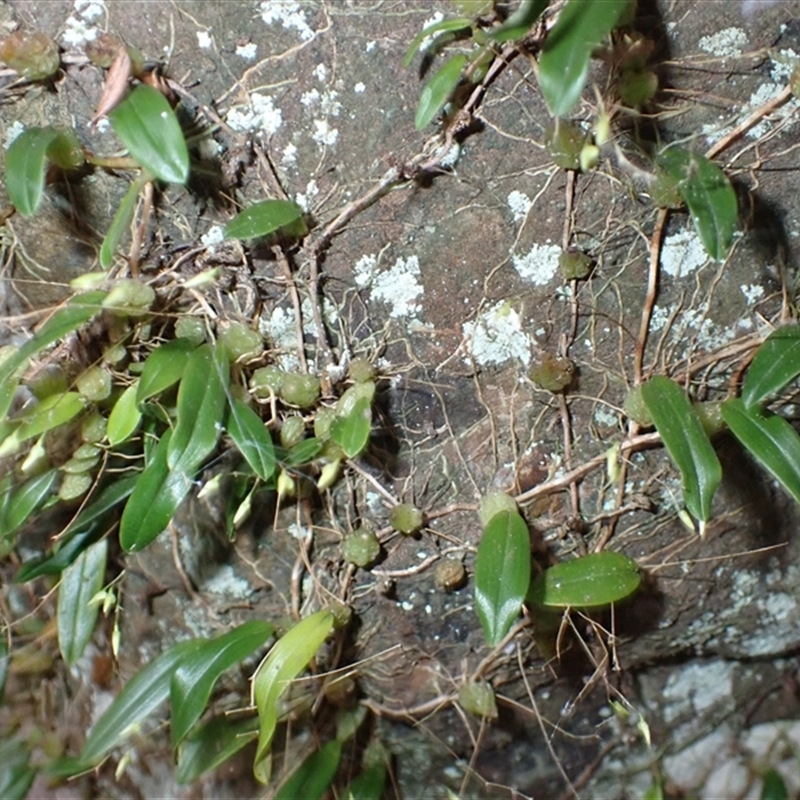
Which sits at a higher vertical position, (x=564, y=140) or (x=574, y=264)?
(x=564, y=140)

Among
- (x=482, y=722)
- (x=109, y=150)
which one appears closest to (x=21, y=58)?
(x=109, y=150)

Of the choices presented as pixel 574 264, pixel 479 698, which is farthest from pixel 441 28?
pixel 479 698

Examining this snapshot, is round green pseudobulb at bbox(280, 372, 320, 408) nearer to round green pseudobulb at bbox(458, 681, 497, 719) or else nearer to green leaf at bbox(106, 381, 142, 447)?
green leaf at bbox(106, 381, 142, 447)

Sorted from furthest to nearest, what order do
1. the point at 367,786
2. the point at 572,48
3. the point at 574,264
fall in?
the point at 367,786 → the point at 574,264 → the point at 572,48

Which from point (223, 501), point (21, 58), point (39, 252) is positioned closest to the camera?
A: point (21, 58)

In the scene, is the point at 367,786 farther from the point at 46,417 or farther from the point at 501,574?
the point at 46,417

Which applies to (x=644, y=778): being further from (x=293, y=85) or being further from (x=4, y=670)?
(x=293, y=85)
